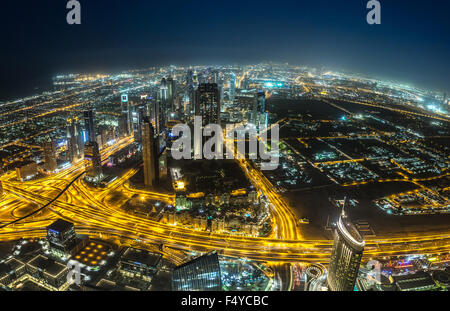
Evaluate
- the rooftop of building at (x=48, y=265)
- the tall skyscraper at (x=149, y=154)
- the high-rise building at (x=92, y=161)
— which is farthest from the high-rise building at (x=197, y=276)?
the high-rise building at (x=92, y=161)

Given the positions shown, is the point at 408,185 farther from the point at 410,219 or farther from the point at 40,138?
the point at 40,138

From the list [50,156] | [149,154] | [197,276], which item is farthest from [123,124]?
[197,276]

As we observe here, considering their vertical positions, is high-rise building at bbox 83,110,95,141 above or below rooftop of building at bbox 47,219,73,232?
above

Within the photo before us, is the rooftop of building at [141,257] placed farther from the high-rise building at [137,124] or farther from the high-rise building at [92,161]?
the high-rise building at [137,124]

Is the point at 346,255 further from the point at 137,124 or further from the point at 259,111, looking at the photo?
the point at 259,111

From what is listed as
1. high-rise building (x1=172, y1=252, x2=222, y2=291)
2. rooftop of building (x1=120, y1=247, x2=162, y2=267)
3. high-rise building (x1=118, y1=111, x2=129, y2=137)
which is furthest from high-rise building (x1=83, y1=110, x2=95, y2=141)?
high-rise building (x1=172, y1=252, x2=222, y2=291)

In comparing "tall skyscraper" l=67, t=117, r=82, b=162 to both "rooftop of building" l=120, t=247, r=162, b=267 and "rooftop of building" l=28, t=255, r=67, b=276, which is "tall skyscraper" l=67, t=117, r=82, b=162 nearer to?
"rooftop of building" l=28, t=255, r=67, b=276
